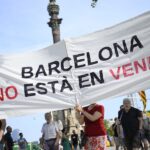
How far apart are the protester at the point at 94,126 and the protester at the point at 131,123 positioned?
2.14 m

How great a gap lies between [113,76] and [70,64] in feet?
2.27

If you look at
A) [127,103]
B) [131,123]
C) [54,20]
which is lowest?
[131,123]

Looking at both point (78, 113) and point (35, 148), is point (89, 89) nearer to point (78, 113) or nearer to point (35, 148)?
point (78, 113)

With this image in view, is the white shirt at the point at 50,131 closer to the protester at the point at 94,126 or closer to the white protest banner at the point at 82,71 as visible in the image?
the protester at the point at 94,126

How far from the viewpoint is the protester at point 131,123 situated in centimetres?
1097

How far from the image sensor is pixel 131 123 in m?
11.0

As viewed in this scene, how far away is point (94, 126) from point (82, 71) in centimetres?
98

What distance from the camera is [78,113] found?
28.7 ft

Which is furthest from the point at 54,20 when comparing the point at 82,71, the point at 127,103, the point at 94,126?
the point at 82,71

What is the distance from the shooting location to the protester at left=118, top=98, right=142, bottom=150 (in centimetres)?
1097

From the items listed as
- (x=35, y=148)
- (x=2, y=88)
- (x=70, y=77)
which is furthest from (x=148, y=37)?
(x=35, y=148)

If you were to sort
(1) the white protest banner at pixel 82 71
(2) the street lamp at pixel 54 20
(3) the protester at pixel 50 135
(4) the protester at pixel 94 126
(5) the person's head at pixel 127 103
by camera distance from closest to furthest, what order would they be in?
1. (1) the white protest banner at pixel 82 71
2. (4) the protester at pixel 94 126
3. (5) the person's head at pixel 127 103
4. (3) the protester at pixel 50 135
5. (2) the street lamp at pixel 54 20

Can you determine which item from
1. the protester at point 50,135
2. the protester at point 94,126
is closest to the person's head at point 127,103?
the protester at point 94,126

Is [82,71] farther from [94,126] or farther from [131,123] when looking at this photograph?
[131,123]
